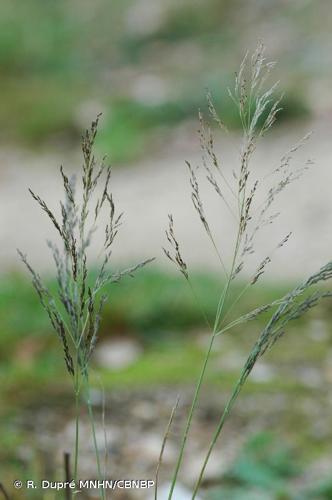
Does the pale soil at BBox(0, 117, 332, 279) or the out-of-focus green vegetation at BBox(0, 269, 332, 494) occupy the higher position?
the pale soil at BBox(0, 117, 332, 279)

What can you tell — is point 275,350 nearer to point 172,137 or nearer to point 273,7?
point 172,137

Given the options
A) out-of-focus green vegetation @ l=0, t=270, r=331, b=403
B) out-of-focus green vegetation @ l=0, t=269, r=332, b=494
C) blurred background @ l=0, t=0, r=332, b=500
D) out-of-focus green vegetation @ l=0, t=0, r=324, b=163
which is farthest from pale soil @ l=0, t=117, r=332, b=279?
out-of-focus green vegetation @ l=0, t=269, r=332, b=494

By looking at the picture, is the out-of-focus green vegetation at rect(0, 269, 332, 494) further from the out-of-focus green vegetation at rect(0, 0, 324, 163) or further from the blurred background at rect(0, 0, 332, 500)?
the out-of-focus green vegetation at rect(0, 0, 324, 163)

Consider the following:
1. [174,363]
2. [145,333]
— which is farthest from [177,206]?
[174,363]

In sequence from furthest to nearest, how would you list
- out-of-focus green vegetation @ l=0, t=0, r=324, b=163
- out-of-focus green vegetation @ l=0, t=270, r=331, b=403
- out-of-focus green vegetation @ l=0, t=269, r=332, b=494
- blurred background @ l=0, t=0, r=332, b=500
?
out-of-focus green vegetation @ l=0, t=0, r=324, b=163 → out-of-focus green vegetation @ l=0, t=270, r=331, b=403 → blurred background @ l=0, t=0, r=332, b=500 → out-of-focus green vegetation @ l=0, t=269, r=332, b=494

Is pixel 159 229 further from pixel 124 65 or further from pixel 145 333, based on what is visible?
pixel 124 65

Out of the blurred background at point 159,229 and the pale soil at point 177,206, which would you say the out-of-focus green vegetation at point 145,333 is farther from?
the pale soil at point 177,206
